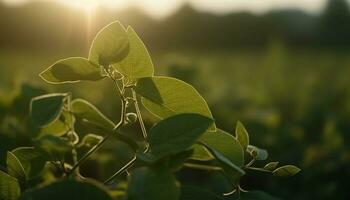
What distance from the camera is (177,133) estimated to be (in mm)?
702

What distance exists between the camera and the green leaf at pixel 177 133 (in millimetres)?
686

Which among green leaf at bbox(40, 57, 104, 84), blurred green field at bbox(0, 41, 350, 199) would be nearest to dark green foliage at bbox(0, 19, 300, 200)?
green leaf at bbox(40, 57, 104, 84)

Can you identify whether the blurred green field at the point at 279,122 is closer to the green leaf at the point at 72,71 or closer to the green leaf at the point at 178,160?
the green leaf at the point at 72,71

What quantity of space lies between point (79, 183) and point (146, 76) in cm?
18

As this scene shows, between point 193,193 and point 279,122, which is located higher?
point 193,193

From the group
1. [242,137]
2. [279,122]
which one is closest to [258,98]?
[279,122]

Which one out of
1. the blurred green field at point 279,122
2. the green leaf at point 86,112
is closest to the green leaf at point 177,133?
the green leaf at point 86,112

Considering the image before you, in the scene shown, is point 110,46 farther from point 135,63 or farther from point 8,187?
point 8,187

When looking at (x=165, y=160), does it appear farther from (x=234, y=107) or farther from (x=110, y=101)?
(x=234, y=107)

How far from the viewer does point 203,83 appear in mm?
3615

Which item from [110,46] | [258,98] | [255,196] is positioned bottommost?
[258,98]

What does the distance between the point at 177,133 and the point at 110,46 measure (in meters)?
0.13

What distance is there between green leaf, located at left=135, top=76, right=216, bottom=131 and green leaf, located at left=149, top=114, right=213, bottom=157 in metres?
0.05

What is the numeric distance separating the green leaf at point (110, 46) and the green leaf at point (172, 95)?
2.0 inches
